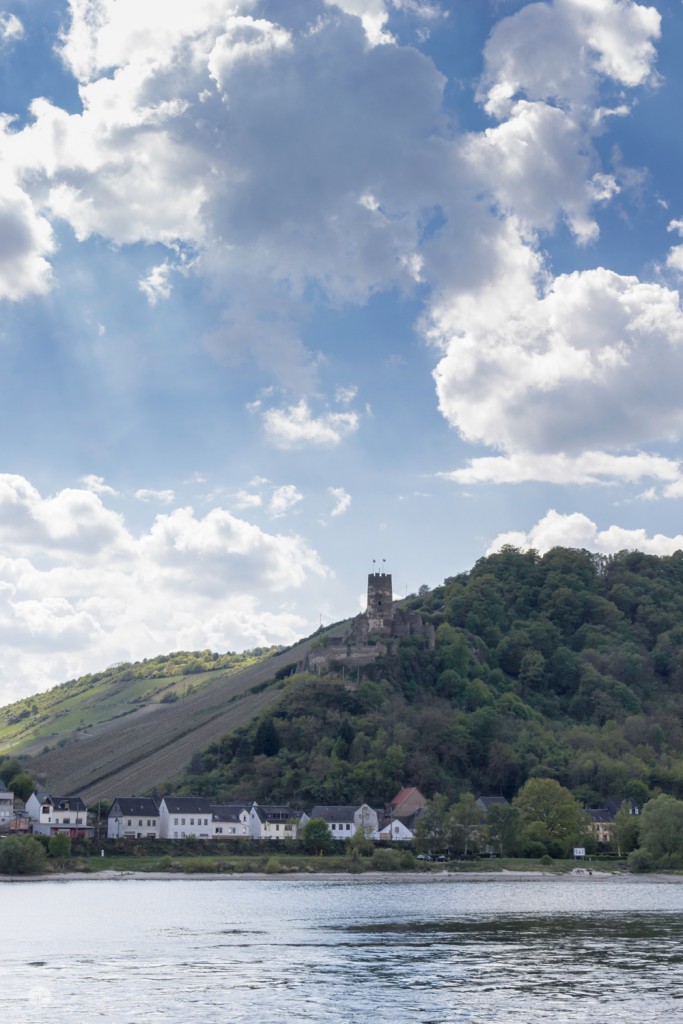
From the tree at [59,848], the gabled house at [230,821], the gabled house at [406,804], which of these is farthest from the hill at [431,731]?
the tree at [59,848]

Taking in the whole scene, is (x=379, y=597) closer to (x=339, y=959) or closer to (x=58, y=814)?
(x=58, y=814)

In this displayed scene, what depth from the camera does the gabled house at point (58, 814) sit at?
12612 cm

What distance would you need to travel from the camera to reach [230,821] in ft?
420

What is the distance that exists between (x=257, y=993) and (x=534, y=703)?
14592 centimetres

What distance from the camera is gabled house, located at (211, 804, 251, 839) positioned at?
126688 millimetres

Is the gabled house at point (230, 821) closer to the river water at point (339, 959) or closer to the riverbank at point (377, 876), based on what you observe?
the riverbank at point (377, 876)

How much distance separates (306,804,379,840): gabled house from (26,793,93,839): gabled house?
24.5m

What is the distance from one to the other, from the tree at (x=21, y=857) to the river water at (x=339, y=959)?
13.1m

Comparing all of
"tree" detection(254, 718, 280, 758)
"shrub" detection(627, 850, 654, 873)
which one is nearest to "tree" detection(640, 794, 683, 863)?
"shrub" detection(627, 850, 654, 873)

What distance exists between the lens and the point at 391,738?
478 feet

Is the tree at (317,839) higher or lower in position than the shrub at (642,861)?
higher

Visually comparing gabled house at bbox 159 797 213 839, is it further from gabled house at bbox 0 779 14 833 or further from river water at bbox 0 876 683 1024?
river water at bbox 0 876 683 1024

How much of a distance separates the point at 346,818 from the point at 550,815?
74.0ft

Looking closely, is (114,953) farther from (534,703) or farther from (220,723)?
(534,703)
